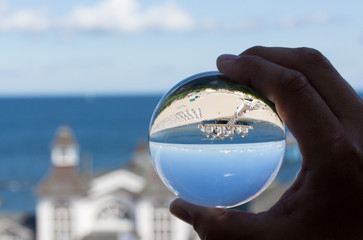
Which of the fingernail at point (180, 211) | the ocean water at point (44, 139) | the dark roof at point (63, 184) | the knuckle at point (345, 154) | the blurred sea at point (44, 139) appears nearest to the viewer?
the knuckle at point (345, 154)

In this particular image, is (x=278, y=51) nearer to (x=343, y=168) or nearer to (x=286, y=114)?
(x=286, y=114)

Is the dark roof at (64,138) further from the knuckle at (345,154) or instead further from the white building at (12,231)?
the knuckle at (345,154)

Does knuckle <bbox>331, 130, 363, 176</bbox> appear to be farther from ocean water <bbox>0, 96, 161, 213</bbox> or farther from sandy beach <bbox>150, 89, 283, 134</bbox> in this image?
ocean water <bbox>0, 96, 161, 213</bbox>

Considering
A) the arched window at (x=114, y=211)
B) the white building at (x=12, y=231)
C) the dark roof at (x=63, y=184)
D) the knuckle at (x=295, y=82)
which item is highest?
the knuckle at (x=295, y=82)

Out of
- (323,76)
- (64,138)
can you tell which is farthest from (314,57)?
(64,138)

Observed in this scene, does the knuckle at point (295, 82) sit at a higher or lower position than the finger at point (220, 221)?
higher

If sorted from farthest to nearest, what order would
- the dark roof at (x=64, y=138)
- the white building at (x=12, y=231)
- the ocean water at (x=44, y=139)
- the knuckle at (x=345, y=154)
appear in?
the ocean water at (x=44, y=139) → the white building at (x=12, y=231) → the dark roof at (x=64, y=138) → the knuckle at (x=345, y=154)

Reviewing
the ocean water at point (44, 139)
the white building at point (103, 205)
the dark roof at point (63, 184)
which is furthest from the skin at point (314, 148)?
the ocean water at point (44, 139)

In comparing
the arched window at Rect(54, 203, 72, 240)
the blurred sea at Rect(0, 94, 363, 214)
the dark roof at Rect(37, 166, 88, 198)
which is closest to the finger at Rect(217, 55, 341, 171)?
the dark roof at Rect(37, 166, 88, 198)
